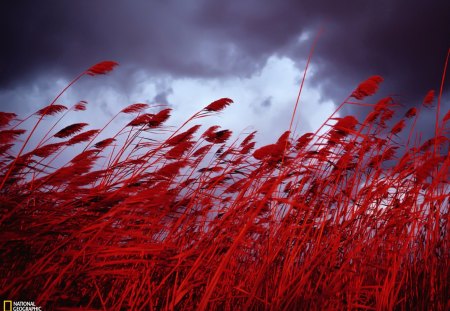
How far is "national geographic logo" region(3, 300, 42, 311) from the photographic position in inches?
50.5

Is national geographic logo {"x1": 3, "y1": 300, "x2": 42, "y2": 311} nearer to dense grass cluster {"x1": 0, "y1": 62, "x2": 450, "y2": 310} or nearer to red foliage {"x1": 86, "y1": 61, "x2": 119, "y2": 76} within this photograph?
dense grass cluster {"x1": 0, "y1": 62, "x2": 450, "y2": 310}

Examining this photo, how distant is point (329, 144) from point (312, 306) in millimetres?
949

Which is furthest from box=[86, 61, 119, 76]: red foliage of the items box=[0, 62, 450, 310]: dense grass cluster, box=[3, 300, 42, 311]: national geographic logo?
box=[3, 300, 42, 311]: national geographic logo

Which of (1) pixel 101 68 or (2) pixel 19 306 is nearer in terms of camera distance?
(2) pixel 19 306

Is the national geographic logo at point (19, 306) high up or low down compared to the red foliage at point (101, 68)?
down

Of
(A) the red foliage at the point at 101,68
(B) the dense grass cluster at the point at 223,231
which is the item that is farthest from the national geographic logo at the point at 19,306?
(A) the red foliage at the point at 101,68

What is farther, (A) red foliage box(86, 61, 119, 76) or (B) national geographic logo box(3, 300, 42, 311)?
(A) red foliage box(86, 61, 119, 76)

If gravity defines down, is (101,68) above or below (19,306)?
above

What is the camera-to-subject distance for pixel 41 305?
1329mm

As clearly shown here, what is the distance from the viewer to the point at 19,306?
1318mm

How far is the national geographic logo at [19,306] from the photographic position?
4.21 feet

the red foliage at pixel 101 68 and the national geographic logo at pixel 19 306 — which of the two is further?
the red foliage at pixel 101 68

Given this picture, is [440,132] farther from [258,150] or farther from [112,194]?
[112,194]

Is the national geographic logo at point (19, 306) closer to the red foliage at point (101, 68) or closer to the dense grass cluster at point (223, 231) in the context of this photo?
the dense grass cluster at point (223, 231)
